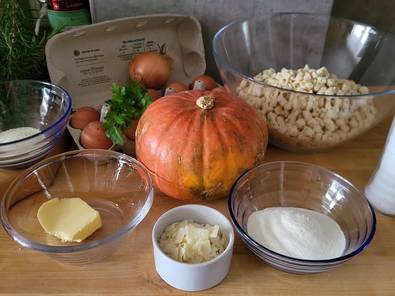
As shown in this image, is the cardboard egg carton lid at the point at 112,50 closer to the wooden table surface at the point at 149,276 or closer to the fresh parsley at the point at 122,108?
the fresh parsley at the point at 122,108

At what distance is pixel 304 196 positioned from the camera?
2.29 ft

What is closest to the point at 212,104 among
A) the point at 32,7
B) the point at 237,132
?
the point at 237,132

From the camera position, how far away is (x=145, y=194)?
65cm

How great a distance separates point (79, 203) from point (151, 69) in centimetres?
37

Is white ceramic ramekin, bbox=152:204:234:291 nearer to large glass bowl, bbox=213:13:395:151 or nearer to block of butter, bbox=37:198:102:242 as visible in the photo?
block of butter, bbox=37:198:102:242

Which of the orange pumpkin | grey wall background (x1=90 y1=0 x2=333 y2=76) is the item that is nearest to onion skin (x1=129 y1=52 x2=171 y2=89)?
grey wall background (x1=90 y1=0 x2=333 y2=76)

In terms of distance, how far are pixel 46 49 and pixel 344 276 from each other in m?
0.70

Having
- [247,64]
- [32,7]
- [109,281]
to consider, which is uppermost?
[32,7]

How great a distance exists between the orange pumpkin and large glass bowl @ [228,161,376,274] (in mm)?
37

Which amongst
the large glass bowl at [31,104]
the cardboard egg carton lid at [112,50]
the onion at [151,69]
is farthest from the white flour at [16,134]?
the onion at [151,69]

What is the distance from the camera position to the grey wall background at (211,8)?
90 cm

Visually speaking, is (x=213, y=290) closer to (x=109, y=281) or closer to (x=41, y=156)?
(x=109, y=281)

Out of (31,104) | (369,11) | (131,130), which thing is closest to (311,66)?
(369,11)

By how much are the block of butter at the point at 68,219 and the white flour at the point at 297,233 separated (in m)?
0.24
